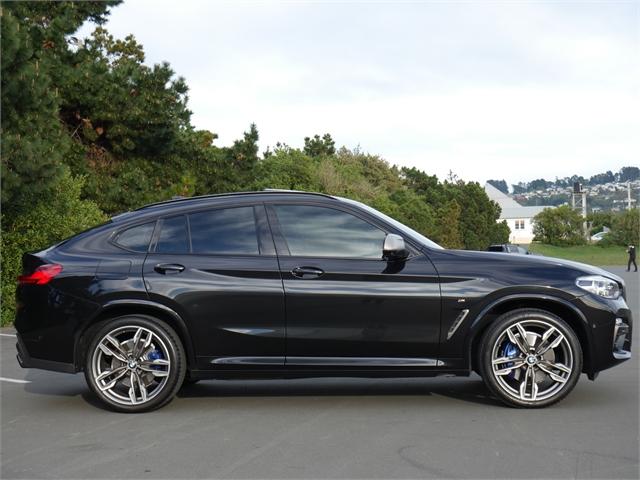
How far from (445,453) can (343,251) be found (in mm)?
2005

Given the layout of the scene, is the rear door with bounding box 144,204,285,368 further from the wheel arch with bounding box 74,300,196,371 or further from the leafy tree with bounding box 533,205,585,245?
the leafy tree with bounding box 533,205,585,245

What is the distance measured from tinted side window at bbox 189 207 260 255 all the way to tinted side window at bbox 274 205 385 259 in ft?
0.86

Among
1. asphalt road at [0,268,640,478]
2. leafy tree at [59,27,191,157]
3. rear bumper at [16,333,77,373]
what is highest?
leafy tree at [59,27,191,157]

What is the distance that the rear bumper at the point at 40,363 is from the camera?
690 centimetres

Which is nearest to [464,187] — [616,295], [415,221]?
[415,221]

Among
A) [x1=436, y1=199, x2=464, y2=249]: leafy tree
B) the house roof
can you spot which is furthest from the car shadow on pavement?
the house roof

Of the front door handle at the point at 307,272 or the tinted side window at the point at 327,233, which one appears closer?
the front door handle at the point at 307,272

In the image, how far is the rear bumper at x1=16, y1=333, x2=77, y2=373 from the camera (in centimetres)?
690

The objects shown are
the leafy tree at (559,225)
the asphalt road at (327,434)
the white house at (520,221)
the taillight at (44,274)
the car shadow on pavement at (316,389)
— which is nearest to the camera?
the asphalt road at (327,434)

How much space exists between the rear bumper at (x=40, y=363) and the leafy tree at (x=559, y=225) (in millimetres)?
103092

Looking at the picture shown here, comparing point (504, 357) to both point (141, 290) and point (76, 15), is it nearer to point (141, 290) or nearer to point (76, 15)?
point (141, 290)

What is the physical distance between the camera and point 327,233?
700 cm

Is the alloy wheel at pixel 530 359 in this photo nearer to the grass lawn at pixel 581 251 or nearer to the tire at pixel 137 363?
the tire at pixel 137 363

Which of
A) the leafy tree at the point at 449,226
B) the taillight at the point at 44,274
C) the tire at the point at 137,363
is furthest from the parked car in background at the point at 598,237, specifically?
the taillight at the point at 44,274
